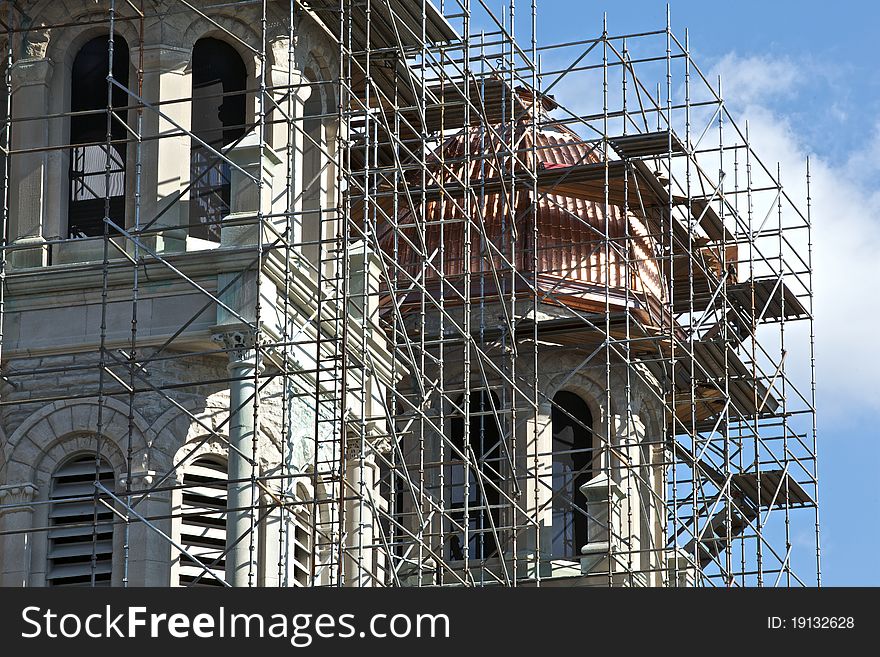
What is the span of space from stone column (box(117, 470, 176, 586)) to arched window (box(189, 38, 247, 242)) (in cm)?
350

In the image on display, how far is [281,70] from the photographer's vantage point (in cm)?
3962

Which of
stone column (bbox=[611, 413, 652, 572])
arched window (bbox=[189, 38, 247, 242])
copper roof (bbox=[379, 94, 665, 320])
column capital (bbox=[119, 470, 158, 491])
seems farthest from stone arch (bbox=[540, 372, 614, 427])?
column capital (bbox=[119, 470, 158, 491])

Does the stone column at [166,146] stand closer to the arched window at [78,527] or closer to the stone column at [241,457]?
the stone column at [241,457]

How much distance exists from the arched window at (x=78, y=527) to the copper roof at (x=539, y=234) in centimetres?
1309

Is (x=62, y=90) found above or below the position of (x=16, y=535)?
above

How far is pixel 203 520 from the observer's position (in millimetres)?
37031

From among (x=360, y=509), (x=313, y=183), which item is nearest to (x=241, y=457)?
(x=360, y=509)

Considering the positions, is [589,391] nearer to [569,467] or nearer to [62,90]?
[569,467]

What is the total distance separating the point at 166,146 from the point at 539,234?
13.9 meters

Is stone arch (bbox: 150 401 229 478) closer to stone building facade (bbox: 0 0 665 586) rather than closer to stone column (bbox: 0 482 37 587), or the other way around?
stone building facade (bbox: 0 0 665 586)

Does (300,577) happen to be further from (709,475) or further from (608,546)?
(709,475)

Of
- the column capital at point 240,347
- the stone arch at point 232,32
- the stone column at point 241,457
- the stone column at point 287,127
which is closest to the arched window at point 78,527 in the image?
the stone column at point 241,457

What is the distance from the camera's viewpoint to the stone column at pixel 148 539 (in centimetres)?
3622

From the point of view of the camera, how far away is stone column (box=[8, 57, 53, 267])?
125 feet
